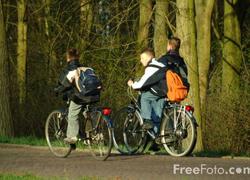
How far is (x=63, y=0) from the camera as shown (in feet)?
79.6

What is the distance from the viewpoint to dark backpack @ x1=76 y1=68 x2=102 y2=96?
12.6 metres

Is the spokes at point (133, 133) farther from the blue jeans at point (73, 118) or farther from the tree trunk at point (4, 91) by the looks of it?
the tree trunk at point (4, 91)

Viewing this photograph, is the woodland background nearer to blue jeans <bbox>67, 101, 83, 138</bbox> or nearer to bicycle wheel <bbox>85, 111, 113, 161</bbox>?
blue jeans <bbox>67, 101, 83, 138</bbox>

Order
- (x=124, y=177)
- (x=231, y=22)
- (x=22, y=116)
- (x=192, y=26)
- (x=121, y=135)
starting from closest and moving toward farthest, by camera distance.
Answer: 1. (x=124, y=177)
2. (x=121, y=135)
3. (x=192, y=26)
4. (x=231, y=22)
5. (x=22, y=116)

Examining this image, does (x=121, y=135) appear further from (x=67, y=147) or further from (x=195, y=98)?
(x=195, y=98)

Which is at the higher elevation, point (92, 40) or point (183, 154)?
point (92, 40)

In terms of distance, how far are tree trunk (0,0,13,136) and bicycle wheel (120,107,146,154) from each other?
5.87 m

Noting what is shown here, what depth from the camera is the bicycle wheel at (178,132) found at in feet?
39.9

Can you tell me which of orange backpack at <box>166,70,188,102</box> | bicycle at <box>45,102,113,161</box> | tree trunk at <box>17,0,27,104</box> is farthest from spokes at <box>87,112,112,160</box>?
tree trunk at <box>17,0,27,104</box>

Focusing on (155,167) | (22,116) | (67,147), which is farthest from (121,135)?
(22,116)

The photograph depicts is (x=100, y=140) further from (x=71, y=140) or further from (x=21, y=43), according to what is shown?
(x=21, y=43)

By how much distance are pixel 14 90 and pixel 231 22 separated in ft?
28.4

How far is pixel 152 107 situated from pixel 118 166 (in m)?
1.89

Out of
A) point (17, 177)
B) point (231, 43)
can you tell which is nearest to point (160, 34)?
point (231, 43)
